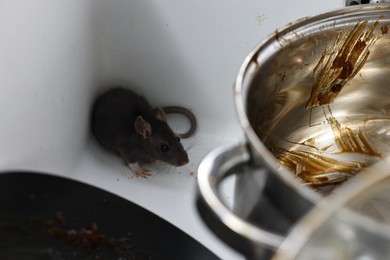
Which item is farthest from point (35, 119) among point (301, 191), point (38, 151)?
point (301, 191)

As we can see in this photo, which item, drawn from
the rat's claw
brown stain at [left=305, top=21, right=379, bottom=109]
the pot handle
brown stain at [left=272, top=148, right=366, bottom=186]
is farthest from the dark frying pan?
the pot handle

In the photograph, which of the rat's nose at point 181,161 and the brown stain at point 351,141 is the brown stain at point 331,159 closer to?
the brown stain at point 351,141

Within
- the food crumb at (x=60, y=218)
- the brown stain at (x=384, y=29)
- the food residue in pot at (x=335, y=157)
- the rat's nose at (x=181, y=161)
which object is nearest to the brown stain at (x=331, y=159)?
the food residue in pot at (x=335, y=157)

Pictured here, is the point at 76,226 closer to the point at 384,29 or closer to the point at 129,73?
the point at 129,73

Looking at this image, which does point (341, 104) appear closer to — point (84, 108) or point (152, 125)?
point (152, 125)

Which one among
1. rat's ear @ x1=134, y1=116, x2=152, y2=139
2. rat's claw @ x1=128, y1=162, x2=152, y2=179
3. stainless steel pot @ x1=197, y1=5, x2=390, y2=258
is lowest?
rat's claw @ x1=128, y1=162, x2=152, y2=179

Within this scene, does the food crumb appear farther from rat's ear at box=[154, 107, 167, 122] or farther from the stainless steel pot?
the stainless steel pot
